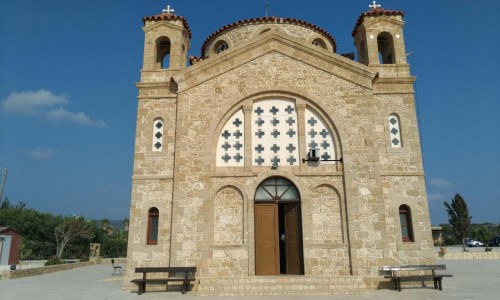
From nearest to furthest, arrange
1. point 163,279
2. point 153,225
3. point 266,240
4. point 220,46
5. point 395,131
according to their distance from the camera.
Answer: point 163,279 < point 266,240 < point 153,225 < point 395,131 < point 220,46

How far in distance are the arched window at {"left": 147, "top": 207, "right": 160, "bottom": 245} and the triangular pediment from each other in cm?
462

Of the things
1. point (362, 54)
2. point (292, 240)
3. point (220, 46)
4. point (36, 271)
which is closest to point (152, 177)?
point (292, 240)

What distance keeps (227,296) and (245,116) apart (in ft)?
20.4

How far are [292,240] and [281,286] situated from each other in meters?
1.98

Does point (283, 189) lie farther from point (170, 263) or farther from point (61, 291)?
point (61, 291)

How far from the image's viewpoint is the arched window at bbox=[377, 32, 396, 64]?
14.3 meters

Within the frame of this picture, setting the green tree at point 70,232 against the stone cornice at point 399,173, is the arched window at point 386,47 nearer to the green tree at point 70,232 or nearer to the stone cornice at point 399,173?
the stone cornice at point 399,173

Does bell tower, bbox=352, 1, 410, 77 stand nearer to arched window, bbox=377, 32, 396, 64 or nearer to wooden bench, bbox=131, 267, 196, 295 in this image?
arched window, bbox=377, 32, 396, 64

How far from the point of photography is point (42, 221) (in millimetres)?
33438

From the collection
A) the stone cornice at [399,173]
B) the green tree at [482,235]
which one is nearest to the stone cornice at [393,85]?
the stone cornice at [399,173]

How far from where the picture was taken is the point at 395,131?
42.7 ft

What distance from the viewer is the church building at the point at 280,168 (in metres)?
11.7

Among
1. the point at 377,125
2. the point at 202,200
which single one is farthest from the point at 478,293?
the point at 202,200

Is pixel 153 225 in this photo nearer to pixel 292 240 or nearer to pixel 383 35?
pixel 292 240
